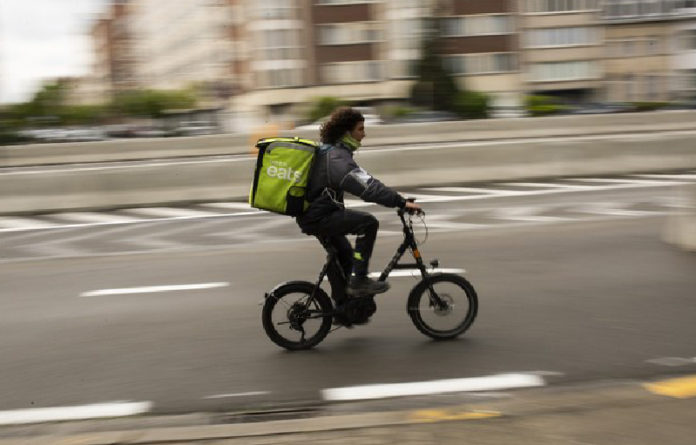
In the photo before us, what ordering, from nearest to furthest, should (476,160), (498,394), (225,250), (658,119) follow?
1. (498,394)
2. (225,250)
3. (476,160)
4. (658,119)

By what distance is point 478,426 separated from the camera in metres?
4.25

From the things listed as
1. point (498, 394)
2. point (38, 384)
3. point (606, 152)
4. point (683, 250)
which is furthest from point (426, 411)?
point (606, 152)

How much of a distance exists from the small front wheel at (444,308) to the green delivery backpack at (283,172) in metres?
1.18

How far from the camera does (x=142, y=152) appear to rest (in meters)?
28.5

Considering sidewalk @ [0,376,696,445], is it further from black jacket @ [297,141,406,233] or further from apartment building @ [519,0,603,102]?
apartment building @ [519,0,603,102]

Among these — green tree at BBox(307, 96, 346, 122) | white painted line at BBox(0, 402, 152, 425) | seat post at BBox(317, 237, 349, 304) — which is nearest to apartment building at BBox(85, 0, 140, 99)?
green tree at BBox(307, 96, 346, 122)

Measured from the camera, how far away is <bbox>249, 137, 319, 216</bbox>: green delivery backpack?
5.63 meters

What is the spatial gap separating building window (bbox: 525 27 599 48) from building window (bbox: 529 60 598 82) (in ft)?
4.81

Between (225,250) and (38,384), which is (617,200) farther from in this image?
(38,384)

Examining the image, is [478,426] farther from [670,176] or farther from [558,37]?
[558,37]

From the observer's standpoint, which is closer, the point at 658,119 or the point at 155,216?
the point at 155,216

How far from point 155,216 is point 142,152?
50.7ft

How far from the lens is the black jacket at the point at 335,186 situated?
559 cm

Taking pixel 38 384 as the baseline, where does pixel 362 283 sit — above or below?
above
